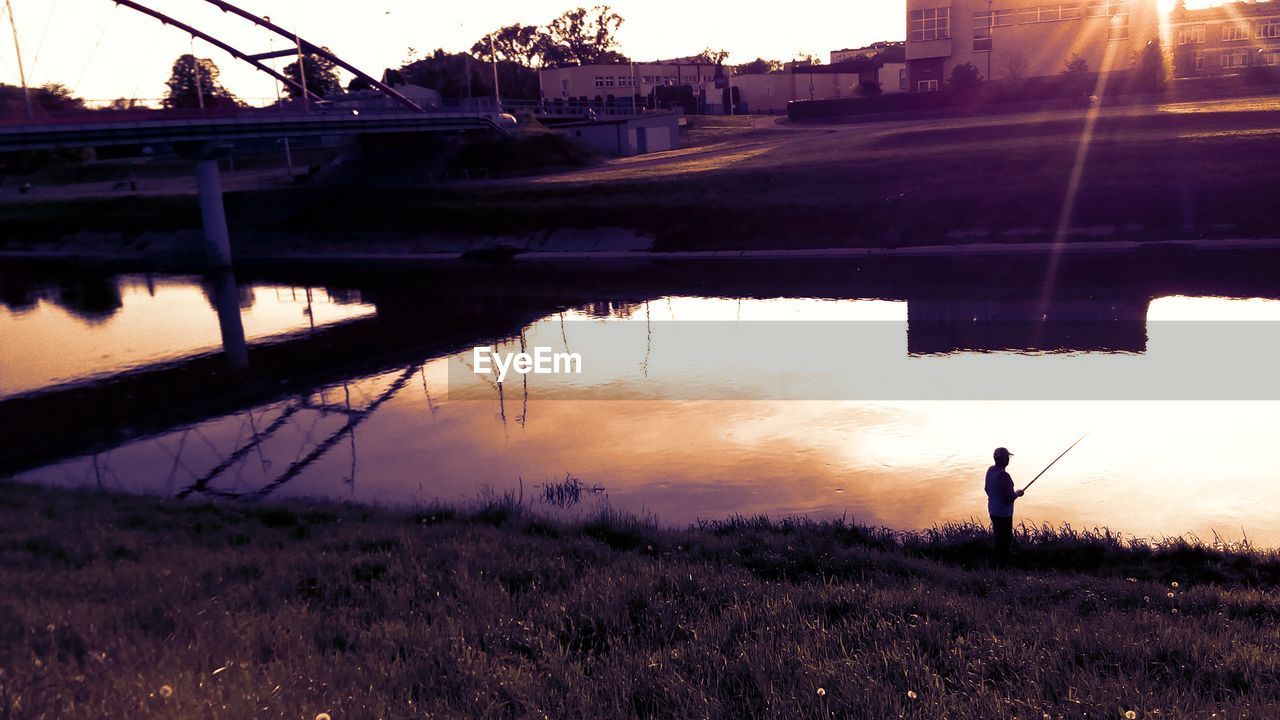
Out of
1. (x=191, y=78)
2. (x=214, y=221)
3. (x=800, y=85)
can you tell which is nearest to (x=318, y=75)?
(x=191, y=78)

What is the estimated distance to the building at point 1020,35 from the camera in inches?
3526

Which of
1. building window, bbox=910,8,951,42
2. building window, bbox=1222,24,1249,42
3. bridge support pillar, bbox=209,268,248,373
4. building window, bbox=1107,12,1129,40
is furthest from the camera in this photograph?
building window, bbox=1222,24,1249,42

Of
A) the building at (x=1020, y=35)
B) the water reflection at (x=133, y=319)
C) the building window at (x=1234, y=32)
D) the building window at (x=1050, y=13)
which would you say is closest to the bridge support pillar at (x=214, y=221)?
the water reflection at (x=133, y=319)

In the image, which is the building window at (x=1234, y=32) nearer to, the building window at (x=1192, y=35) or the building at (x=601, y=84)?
the building window at (x=1192, y=35)

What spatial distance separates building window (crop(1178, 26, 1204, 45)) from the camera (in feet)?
343

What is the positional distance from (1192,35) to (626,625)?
125m

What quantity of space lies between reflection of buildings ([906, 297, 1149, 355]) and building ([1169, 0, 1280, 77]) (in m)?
91.7

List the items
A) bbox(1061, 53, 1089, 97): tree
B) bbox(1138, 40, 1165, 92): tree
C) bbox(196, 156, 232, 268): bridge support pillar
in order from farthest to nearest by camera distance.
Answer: bbox(1061, 53, 1089, 97): tree → bbox(1138, 40, 1165, 92): tree → bbox(196, 156, 232, 268): bridge support pillar

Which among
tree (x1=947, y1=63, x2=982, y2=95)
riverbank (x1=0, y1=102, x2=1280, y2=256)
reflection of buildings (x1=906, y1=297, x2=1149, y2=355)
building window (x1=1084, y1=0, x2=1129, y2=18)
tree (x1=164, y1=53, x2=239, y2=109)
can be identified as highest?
tree (x1=164, y1=53, x2=239, y2=109)

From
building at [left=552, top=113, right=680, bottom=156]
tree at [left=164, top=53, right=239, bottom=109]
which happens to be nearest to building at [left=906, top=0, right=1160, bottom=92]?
building at [left=552, top=113, right=680, bottom=156]

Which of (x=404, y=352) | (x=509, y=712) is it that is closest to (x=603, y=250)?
(x=404, y=352)

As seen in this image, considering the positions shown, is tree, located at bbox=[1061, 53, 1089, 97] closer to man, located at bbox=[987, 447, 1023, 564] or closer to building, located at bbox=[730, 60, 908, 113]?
building, located at bbox=[730, 60, 908, 113]

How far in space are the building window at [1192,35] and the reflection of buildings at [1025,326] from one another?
91375mm

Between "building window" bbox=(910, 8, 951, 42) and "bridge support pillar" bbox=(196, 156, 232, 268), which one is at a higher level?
"building window" bbox=(910, 8, 951, 42)
